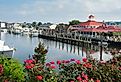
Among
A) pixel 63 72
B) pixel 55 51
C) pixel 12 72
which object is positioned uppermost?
pixel 63 72

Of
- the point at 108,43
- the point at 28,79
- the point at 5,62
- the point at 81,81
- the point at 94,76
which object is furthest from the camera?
the point at 108,43

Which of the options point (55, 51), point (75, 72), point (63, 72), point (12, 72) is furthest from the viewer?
point (55, 51)

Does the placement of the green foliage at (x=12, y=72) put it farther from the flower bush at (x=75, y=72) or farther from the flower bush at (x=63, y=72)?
the flower bush at (x=75, y=72)

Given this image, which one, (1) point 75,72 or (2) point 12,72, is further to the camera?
(2) point 12,72

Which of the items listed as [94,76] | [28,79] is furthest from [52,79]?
[94,76]

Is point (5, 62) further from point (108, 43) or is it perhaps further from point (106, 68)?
point (108, 43)

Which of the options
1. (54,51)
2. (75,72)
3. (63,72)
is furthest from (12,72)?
(54,51)

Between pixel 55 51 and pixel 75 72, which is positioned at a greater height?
pixel 75 72

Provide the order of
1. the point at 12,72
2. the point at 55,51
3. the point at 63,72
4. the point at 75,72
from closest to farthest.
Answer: the point at 75,72, the point at 63,72, the point at 12,72, the point at 55,51

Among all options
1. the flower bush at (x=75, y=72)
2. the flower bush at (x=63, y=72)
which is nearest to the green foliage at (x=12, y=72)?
the flower bush at (x=63, y=72)

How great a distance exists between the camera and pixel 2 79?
1020cm

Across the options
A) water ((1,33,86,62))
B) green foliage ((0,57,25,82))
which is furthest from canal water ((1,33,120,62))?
green foliage ((0,57,25,82))

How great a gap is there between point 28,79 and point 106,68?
7.87ft

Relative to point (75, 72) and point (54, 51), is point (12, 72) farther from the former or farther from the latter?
point (54, 51)
